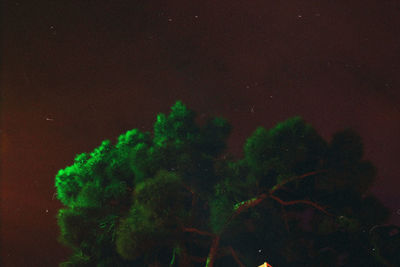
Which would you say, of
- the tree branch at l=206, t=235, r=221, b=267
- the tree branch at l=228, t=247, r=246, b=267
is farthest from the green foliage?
the tree branch at l=228, t=247, r=246, b=267

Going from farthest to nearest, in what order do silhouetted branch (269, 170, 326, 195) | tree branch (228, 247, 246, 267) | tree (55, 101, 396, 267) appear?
tree branch (228, 247, 246, 267) < silhouetted branch (269, 170, 326, 195) < tree (55, 101, 396, 267)

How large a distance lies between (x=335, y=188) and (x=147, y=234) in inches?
162

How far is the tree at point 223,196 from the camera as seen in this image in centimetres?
805

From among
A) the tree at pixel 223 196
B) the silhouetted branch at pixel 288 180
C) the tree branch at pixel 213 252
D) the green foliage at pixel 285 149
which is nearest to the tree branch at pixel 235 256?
the tree at pixel 223 196

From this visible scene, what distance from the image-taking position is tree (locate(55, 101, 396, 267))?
805 centimetres

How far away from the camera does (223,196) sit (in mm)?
8234

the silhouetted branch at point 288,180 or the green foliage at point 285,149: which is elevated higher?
the green foliage at point 285,149

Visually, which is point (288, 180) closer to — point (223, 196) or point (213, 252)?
point (223, 196)

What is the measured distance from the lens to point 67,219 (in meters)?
7.96

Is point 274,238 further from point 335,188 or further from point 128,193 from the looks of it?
point 128,193

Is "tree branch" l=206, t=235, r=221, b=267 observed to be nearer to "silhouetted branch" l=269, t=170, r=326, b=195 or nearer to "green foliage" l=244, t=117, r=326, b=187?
"silhouetted branch" l=269, t=170, r=326, b=195

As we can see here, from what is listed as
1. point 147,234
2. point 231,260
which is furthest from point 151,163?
point 231,260

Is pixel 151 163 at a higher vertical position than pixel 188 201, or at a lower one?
higher

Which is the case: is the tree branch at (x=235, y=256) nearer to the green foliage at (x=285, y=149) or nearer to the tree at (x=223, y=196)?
the tree at (x=223, y=196)
